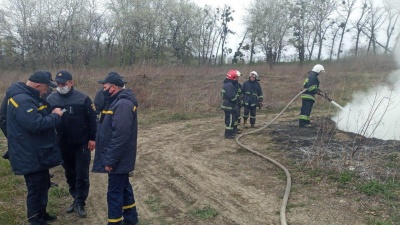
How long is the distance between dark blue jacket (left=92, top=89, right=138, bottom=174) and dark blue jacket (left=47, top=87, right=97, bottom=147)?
0.60 m

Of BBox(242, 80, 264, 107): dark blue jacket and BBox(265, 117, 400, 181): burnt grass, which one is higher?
BBox(242, 80, 264, 107): dark blue jacket

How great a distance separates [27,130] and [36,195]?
0.82 metres

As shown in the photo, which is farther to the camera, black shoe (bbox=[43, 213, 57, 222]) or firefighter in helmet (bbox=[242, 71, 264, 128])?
firefighter in helmet (bbox=[242, 71, 264, 128])

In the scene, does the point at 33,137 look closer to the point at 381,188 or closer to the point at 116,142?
the point at 116,142

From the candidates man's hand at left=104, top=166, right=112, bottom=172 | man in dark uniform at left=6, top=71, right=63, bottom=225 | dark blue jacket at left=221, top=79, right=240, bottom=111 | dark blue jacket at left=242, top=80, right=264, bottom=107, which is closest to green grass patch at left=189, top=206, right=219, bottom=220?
man's hand at left=104, top=166, right=112, bottom=172

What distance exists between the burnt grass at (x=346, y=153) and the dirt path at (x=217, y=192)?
1.93 ft

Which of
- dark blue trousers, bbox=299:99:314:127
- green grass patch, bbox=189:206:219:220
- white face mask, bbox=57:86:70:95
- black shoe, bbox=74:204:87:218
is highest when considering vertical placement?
white face mask, bbox=57:86:70:95

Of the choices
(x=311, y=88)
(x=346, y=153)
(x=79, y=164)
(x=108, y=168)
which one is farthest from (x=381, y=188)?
(x=311, y=88)

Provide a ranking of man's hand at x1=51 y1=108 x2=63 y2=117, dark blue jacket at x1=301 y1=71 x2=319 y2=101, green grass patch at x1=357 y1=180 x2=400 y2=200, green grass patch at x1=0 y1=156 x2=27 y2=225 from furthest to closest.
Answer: dark blue jacket at x1=301 y1=71 x2=319 y2=101, green grass patch at x1=357 y1=180 x2=400 y2=200, green grass patch at x1=0 y1=156 x2=27 y2=225, man's hand at x1=51 y1=108 x2=63 y2=117

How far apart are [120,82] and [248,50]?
40168mm

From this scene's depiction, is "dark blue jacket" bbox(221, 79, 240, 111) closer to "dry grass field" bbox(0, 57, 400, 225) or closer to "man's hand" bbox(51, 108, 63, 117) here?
"dry grass field" bbox(0, 57, 400, 225)

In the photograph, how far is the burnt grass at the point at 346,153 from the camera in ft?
20.3

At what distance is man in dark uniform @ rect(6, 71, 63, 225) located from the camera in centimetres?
394

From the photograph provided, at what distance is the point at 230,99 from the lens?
9.40 metres
